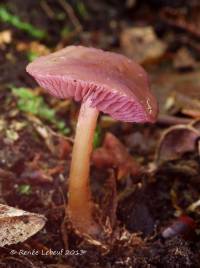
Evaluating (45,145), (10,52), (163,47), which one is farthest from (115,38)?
(45,145)

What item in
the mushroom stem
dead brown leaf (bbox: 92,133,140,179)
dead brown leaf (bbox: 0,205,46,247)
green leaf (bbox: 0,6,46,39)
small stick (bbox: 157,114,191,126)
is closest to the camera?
dead brown leaf (bbox: 0,205,46,247)

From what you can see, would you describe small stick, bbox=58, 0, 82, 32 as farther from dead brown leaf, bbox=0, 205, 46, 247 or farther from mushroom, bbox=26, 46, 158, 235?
dead brown leaf, bbox=0, 205, 46, 247

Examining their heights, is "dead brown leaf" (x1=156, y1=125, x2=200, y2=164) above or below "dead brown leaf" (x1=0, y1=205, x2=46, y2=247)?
below

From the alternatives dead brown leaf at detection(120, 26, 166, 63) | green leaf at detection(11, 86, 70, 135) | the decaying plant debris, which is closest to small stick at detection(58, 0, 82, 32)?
the decaying plant debris

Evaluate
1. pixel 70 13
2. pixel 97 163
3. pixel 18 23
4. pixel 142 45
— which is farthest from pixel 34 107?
pixel 142 45

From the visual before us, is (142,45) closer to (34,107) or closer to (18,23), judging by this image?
(18,23)

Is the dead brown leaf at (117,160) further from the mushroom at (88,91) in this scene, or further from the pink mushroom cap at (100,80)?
the pink mushroom cap at (100,80)

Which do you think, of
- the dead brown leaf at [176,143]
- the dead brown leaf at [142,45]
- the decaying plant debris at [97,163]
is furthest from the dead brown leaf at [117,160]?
the dead brown leaf at [142,45]
